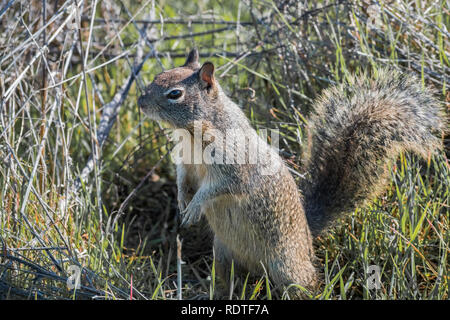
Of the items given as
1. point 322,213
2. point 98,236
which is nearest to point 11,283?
point 98,236

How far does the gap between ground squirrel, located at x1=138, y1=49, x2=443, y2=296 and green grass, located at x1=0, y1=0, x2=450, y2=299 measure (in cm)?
11

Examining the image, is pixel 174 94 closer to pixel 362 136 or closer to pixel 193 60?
pixel 193 60

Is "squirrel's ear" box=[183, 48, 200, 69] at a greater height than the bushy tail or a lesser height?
greater

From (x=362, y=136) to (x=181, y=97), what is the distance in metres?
0.84

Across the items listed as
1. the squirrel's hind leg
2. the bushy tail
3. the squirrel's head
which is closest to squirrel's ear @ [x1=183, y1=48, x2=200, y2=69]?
the squirrel's head

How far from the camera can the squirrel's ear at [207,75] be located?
2.33 metres

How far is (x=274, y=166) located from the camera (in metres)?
2.51

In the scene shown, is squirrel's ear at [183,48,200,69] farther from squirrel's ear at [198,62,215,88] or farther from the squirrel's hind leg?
the squirrel's hind leg

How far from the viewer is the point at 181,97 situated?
2.33m

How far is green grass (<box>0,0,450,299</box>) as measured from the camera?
2.21 meters

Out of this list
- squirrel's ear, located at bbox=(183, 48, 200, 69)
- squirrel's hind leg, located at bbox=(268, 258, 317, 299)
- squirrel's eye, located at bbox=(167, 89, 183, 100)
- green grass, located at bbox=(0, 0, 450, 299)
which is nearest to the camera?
green grass, located at bbox=(0, 0, 450, 299)
